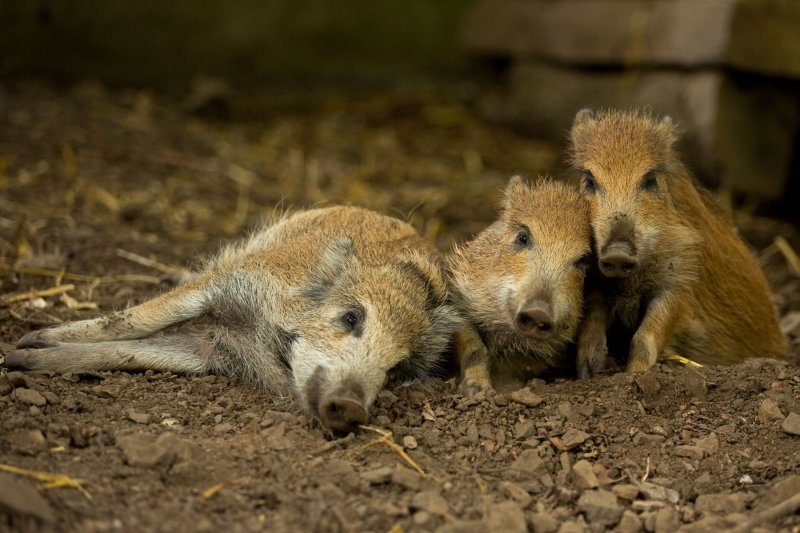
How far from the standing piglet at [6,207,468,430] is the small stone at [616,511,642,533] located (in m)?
1.18

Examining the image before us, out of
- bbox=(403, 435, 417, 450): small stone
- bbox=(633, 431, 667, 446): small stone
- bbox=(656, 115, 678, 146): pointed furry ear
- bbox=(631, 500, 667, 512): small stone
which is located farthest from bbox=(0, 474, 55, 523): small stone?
bbox=(656, 115, 678, 146): pointed furry ear

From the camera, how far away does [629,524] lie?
11.5 feet

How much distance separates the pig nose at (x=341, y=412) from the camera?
3.88m

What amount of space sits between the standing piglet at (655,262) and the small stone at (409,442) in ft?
3.74

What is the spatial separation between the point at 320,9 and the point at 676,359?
698 cm

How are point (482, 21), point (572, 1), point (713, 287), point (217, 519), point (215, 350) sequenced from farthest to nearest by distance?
point (482, 21) → point (572, 1) → point (713, 287) → point (215, 350) → point (217, 519)

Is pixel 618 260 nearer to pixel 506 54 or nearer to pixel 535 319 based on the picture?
pixel 535 319

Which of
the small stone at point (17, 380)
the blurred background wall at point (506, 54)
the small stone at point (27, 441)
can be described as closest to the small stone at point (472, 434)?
the small stone at point (27, 441)

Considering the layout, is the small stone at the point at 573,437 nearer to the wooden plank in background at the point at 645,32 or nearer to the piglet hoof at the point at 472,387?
the piglet hoof at the point at 472,387

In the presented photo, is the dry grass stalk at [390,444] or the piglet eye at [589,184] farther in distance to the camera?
the piglet eye at [589,184]

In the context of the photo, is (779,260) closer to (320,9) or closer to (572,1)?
(572,1)

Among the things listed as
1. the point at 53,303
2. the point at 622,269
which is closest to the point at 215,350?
the point at 53,303

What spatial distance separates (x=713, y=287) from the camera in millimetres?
5207

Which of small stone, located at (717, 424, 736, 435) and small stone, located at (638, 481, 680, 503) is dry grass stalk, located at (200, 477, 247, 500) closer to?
small stone, located at (638, 481, 680, 503)
